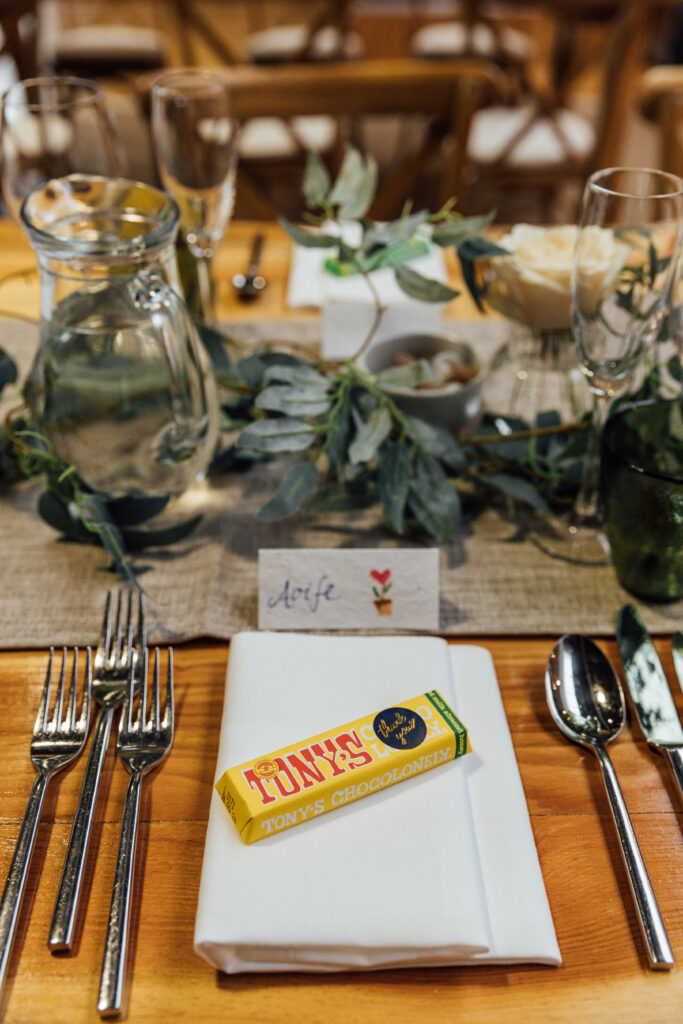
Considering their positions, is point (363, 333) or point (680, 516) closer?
point (680, 516)

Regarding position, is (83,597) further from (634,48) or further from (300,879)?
(634,48)

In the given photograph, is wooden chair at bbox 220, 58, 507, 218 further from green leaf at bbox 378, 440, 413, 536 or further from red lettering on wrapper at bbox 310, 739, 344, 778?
red lettering on wrapper at bbox 310, 739, 344, 778

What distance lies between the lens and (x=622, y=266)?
65 centimetres

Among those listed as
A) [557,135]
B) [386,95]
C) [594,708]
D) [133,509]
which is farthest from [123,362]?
[557,135]

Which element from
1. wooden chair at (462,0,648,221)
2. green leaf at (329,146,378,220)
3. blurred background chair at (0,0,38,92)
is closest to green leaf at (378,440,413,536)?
green leaf at (329,146,378,220)

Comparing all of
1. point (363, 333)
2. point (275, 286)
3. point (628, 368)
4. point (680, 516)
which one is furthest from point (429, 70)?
point (680, 516)

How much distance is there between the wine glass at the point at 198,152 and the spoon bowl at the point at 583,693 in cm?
60

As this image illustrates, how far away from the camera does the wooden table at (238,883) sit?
45cm

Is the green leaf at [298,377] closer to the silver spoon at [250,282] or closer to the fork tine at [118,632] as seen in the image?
the fork tine at [118,632]

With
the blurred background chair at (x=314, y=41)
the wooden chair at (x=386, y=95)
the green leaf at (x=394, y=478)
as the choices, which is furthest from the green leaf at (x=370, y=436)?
the blurred background chair at (x=314, y=41)

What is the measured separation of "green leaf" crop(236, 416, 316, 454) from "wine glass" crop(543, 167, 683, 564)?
240mm

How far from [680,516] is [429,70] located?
1125 millimetres

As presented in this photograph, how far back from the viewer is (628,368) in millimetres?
693

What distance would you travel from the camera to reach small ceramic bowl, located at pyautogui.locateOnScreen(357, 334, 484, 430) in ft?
2.65
